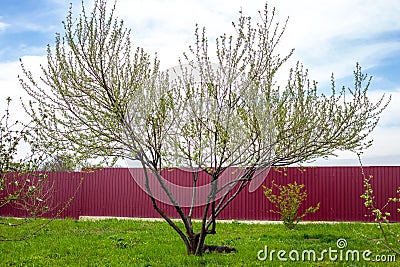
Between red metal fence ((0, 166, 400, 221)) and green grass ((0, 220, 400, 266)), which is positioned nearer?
green grass ((0, 220, 400, 266))

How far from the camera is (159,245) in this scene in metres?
8.34

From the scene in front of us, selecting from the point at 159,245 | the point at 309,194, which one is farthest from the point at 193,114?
the point at 309,194

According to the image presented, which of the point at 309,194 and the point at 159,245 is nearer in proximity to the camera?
the point at 159,245

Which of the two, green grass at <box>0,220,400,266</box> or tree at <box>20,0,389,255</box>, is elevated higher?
tree at <box>20,0,389,255</box>

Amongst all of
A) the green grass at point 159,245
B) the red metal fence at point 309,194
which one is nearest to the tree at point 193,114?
the green grass at point 159,245

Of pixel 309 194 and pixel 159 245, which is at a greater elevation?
pixel 309 194

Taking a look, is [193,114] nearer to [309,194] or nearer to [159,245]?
[159,245]

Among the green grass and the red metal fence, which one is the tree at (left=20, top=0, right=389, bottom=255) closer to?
the green grass

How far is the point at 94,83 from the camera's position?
6.93 metres

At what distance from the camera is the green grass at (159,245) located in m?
7.05

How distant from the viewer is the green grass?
23.1ft

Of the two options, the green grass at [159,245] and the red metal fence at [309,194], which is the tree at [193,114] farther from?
the red metal fence at [309,194]

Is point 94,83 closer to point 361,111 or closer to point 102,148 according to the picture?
point 102,148

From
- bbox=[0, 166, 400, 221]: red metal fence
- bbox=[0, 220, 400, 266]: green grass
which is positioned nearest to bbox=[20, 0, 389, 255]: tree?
bbox=[0, 220, 400, 266]: green grass
